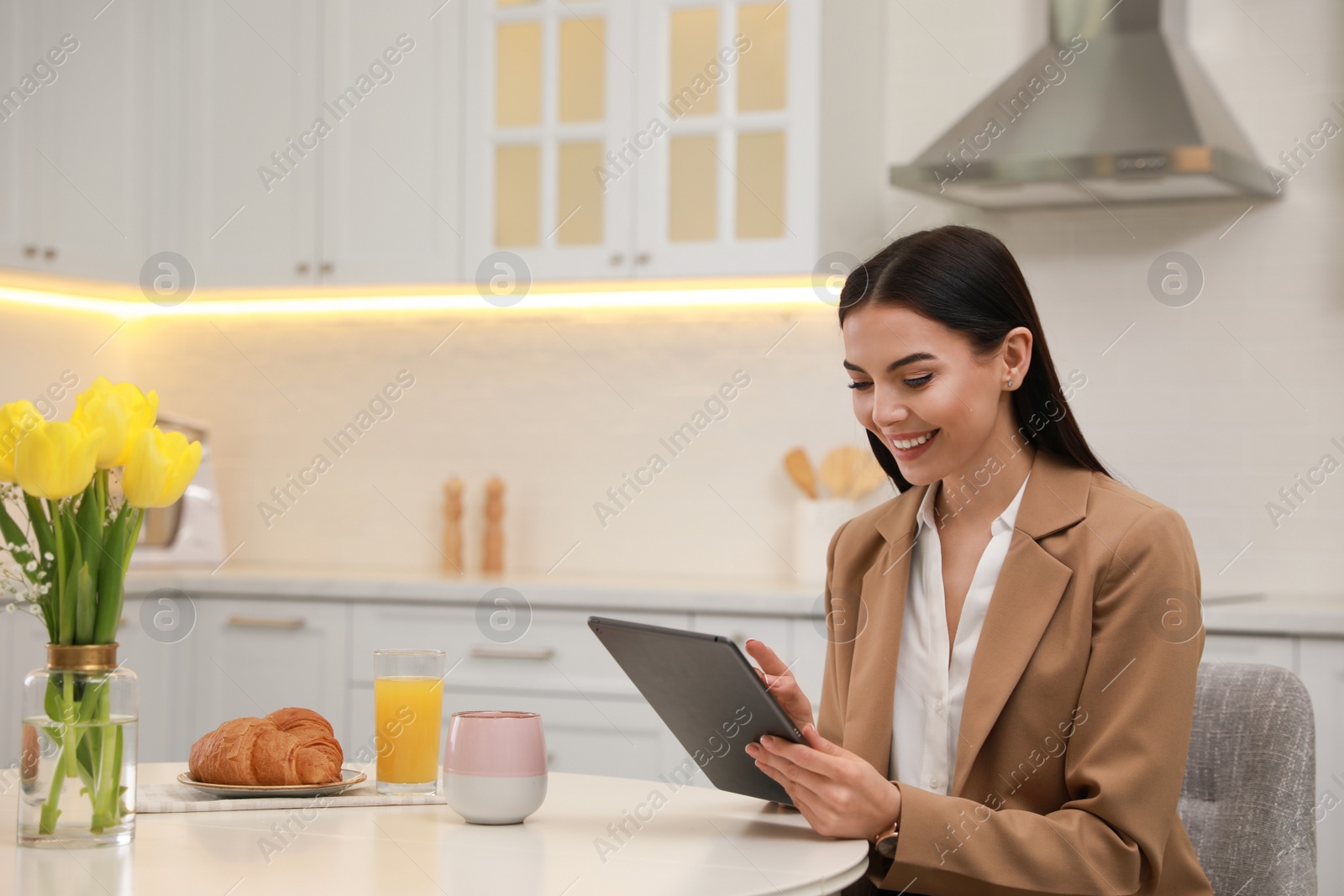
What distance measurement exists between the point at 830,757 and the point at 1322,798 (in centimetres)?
168

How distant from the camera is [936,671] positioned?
1.52 metres

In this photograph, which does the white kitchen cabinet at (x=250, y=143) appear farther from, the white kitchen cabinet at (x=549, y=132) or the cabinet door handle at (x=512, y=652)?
the cabinet door handle at (x=512, y=652)

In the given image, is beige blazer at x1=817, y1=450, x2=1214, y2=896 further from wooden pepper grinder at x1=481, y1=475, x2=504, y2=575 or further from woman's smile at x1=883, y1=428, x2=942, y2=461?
wooden pepper grinder at x1=481, y1=475, x2=504, y2=575

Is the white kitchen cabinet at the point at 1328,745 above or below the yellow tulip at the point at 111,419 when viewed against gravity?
below

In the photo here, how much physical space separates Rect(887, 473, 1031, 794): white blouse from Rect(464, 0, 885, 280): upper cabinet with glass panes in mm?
1614

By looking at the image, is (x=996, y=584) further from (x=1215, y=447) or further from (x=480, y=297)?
(x=480, y=297)

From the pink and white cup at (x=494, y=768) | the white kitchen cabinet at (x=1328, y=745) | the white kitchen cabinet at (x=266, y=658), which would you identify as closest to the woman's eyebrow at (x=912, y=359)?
the pink and white cup at (x=494, y=768)

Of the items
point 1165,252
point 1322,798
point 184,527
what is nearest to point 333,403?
point 184,527

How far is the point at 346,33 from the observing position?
346cm

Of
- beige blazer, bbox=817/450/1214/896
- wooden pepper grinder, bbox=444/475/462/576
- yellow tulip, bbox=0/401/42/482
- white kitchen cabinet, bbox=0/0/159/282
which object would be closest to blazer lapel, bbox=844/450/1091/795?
beige blazer, bbox=817/450/1214/896

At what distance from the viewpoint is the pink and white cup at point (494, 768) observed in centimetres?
126

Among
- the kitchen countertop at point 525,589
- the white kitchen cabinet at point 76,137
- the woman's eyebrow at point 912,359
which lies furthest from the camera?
the white kitchen cabinet at point 76,137

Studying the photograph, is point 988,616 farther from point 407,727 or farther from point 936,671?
point 407,727

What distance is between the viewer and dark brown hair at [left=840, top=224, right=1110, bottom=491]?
148 centimetres
